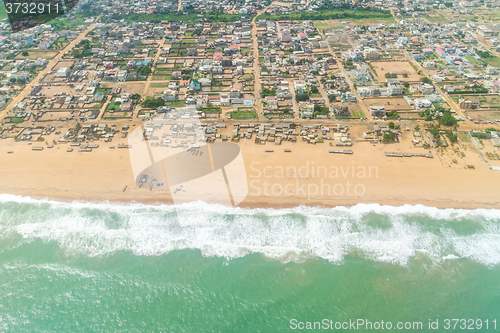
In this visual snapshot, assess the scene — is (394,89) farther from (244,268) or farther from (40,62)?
(40,62)

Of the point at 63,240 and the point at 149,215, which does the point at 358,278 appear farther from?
the point at 63,240

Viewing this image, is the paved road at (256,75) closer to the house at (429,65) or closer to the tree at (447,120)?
the tree at (447,120)

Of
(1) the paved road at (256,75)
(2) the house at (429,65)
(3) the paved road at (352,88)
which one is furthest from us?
(2) the house at (429,65)

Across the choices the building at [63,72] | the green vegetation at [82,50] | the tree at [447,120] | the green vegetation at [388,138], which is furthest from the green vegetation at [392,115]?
the green vegetation at [82,50]

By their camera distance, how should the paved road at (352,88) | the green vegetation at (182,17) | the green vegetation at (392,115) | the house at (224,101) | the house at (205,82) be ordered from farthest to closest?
the green vegetation at (182,17)
the house at (205,82)
the house at (224,101)
the paved road at (352,88)
the green vegetation at (392,115)

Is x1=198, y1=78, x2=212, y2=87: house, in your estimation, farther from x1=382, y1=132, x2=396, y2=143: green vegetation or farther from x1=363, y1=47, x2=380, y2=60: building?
x1=363, y1=47, x2=380, y2=60: building
